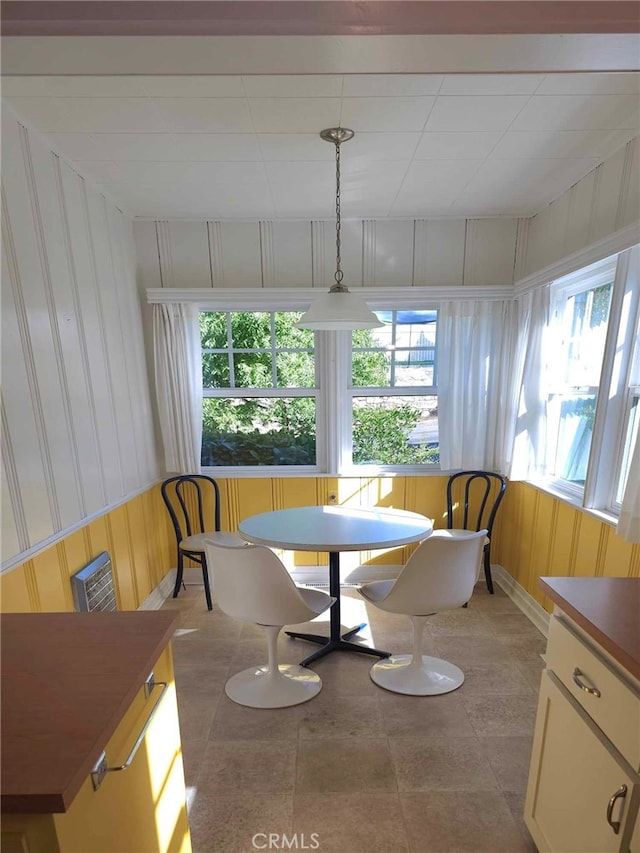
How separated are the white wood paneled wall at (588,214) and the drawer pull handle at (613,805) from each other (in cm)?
194

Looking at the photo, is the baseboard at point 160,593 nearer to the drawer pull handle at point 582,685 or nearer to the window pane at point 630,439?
the drawer pull handle at point 582,685

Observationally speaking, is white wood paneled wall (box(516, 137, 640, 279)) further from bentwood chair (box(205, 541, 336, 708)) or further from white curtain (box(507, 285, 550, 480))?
bentwood chair (box(205, 541, 336, 708))

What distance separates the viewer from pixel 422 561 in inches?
72.3

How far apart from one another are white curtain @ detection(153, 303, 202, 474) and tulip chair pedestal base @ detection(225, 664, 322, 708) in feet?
4.74

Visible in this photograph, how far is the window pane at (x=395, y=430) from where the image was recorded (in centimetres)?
320

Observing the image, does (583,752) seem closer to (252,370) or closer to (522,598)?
(522,598)

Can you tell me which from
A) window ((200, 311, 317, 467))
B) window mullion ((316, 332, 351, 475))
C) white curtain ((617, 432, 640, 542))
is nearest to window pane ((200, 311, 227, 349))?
window ((200, 311, 317, 467))

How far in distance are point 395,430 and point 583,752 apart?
90.8 inches

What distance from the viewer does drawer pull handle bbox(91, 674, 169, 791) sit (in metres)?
0.75

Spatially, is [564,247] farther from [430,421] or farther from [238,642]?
[238,642]

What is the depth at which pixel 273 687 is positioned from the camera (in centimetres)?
206

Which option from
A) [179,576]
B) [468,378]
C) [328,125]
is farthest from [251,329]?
[179,576]

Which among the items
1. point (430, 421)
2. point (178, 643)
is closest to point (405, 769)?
point (178, 643)

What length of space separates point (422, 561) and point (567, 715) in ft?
2.50
